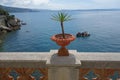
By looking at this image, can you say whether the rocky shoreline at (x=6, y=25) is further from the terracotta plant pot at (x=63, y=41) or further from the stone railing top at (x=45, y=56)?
the terracotta plant pot at (x=63, y=41)

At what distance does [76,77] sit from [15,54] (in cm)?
171

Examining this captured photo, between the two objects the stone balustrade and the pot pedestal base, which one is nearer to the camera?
the stone balustrade

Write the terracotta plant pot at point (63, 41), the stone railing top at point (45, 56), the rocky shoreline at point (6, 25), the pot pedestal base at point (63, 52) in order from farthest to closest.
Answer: the rocky shoreline at point (6, 25), the stone railing top at point (45, 56), the pot pedestal base at point (63, 52), the terracotta plant pot at point (63, 41)

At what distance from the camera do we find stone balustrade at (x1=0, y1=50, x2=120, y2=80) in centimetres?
477

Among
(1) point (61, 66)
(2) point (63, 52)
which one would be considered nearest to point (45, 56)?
(2) point (63, 52)

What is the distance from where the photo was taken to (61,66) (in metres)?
4.71

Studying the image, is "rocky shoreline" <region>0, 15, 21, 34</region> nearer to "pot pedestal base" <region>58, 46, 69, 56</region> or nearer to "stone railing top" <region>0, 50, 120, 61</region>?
"stone railing top" <region>0, 50, 120, 61</region>

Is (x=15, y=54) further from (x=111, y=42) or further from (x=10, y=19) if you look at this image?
(x=10, y=19)

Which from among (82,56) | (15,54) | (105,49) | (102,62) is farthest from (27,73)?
(105,49)

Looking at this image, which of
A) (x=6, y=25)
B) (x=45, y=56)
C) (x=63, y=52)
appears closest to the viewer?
(x=63, y=52)

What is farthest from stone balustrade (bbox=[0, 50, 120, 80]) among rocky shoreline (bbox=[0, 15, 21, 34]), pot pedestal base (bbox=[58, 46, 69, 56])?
rocky shoreline (bbox=[0, 15, 21, 34])

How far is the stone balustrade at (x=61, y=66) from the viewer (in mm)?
4770

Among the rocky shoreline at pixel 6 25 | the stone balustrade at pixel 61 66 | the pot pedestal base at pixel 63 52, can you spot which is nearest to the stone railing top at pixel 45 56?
the stone balustrade at pixel 61 66

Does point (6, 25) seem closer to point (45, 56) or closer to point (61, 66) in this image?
point (45, 56)
